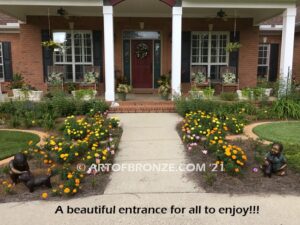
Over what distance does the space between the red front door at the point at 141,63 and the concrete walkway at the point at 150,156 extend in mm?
4217

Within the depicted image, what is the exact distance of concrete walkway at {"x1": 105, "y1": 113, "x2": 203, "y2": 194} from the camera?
12.9 feet

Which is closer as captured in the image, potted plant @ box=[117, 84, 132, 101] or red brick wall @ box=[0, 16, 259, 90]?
potted plant @ box=[117, 84, 132, 101]

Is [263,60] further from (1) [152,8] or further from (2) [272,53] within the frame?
(1) [152,8]

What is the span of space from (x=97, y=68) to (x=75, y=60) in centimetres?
103

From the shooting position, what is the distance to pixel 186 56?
1127 centimetres

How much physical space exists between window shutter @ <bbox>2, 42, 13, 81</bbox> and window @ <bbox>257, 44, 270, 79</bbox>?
11560mm

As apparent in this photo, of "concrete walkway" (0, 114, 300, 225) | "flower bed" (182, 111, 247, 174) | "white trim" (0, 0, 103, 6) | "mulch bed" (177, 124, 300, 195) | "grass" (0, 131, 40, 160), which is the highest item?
"white trim" (0, 0, 103, 6)

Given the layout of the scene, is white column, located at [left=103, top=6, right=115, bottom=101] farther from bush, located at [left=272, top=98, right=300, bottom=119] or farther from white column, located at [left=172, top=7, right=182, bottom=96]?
bush, located at [left=272, top=98, right=300, bottom=119]

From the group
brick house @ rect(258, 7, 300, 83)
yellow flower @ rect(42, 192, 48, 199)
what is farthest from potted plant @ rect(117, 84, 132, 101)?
brick house @ rect(258, 7, 300, 83)

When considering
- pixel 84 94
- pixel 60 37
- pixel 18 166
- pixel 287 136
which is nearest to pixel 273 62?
pixel 287 136

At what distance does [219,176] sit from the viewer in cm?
412

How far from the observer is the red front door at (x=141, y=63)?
11500 millimetres

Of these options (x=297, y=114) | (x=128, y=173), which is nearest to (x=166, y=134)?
(x=128, y=173)

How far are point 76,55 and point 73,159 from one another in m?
7.28
